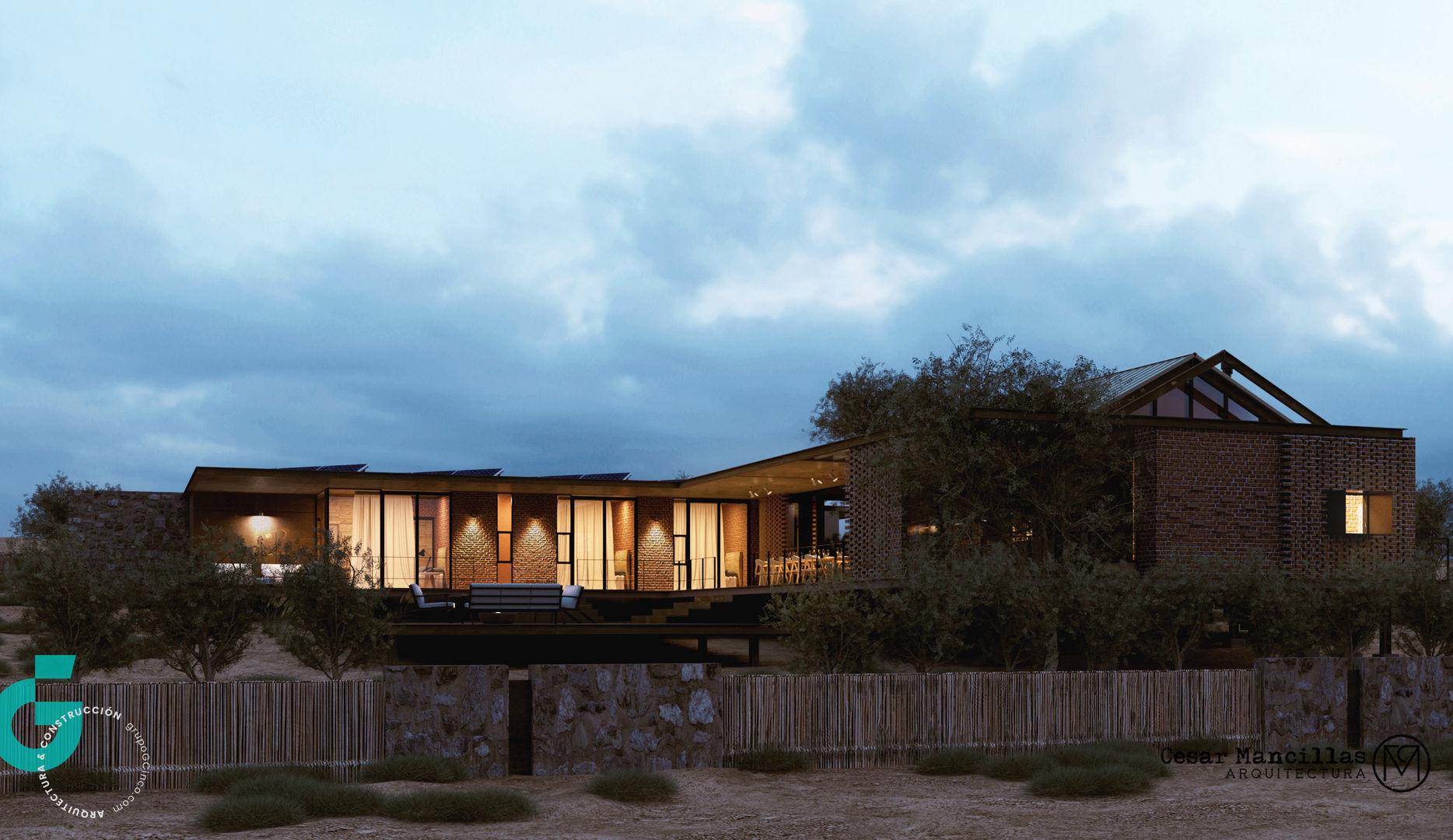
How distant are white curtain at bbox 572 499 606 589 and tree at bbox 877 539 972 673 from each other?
16.0m

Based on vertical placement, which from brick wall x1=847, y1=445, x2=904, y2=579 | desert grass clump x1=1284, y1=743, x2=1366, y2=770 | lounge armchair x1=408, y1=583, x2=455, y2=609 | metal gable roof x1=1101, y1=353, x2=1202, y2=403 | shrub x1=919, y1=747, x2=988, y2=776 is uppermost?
metal gable roof x1=1101, y1=353, x2=1202, y2=403

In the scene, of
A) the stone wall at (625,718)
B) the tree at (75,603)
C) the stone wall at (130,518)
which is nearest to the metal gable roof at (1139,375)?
the stone wall at (625,718)

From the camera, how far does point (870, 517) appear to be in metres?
21.7

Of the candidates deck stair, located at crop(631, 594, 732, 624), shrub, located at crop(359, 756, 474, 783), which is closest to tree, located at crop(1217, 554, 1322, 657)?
deck stair, located at crop(631, 594, 732, 624)

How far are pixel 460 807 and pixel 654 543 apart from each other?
20854 mm

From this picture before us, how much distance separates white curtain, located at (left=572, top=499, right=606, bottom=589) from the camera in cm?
2980

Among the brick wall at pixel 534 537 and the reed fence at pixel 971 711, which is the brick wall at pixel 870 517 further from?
the brick wall at pixel 534 537

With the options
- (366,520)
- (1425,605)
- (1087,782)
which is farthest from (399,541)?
(1425,605)

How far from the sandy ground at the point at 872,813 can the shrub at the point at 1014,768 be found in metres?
0.19

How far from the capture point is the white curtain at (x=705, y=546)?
101ft

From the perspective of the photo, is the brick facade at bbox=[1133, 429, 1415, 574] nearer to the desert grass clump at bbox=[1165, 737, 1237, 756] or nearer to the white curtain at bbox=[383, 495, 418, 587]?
the desert grass clump at bbox=[1165, 737, 1237, 756]

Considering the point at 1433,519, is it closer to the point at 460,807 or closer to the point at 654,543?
the point at 654,543

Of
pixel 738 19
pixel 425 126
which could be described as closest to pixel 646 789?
pixel 738 19

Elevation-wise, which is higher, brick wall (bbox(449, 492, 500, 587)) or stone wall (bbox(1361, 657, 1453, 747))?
brick wall (bbox(449, 492, 500, 587))
